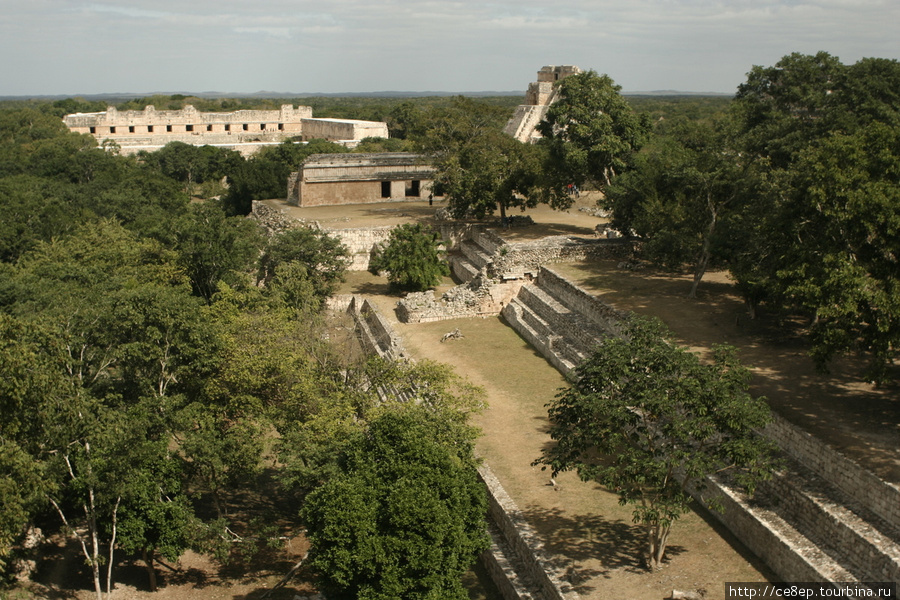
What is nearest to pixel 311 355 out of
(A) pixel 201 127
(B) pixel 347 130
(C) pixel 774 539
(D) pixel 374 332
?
(D) pixel 374 332

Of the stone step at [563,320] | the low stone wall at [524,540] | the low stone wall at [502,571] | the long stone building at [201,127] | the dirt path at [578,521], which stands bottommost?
the low stone wall at [502,571]

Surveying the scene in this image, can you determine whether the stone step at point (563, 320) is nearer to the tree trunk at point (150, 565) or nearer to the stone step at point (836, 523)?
the stone step at point (836, 523)

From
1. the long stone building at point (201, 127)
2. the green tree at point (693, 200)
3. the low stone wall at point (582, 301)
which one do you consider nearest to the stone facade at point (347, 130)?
the long stone building at point (201, 127)

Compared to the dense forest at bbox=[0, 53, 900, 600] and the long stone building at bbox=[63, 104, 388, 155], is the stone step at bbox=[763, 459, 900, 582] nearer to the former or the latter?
the dense forest at bbox=[0, 53, 900, 600]

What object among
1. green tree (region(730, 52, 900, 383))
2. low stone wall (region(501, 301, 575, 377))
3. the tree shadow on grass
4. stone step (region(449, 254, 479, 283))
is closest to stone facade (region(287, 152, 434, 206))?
stone step (region(449, 254, 479, 283))

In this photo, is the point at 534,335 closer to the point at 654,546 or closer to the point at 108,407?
the point at 654,546

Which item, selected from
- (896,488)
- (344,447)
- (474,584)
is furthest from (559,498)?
(896,488)

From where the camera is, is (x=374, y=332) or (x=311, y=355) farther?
(x=374, y=332)
